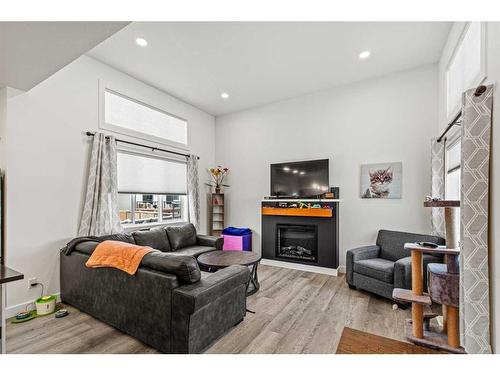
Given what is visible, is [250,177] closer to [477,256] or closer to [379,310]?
[379,310]

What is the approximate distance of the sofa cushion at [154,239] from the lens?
356 centimetres

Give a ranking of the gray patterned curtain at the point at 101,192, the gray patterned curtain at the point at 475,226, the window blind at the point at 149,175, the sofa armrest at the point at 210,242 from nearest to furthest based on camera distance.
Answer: the gray patterned curtain at the point at 475,226
the gray patterned curtain at the point at 101,192
the window blind at the point at 149,175
the sofa armrest at the point at 210,242

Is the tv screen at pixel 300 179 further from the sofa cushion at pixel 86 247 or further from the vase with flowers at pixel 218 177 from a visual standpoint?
the sofa cushion at pixel 86 247

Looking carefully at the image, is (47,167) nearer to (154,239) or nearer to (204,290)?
(154,239)

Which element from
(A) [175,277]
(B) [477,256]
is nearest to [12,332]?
(A) [175,277]

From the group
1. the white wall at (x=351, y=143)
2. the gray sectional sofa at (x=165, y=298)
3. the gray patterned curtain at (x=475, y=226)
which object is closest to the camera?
the gray patterned curtain at (x=475, y=226)

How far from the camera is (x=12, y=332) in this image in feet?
7.58

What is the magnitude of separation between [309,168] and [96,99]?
3630 mm

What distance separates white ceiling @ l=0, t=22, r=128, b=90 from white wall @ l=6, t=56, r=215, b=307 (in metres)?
0.77

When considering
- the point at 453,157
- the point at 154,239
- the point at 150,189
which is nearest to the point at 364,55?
the point at 453,157

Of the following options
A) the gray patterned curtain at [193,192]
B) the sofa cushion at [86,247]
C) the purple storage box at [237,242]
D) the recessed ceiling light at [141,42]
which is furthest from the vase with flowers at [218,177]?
the sofa cushion at [86,247]

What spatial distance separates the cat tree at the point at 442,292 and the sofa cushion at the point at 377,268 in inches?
27.1

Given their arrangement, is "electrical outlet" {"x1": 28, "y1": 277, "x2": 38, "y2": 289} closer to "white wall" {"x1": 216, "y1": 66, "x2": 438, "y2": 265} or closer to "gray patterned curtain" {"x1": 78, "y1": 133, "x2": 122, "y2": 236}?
"gray patterned curtain" {"x1": 78, "y1": 133, "x2": 122, "y2": 236}

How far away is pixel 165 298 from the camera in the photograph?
6.17 ft
